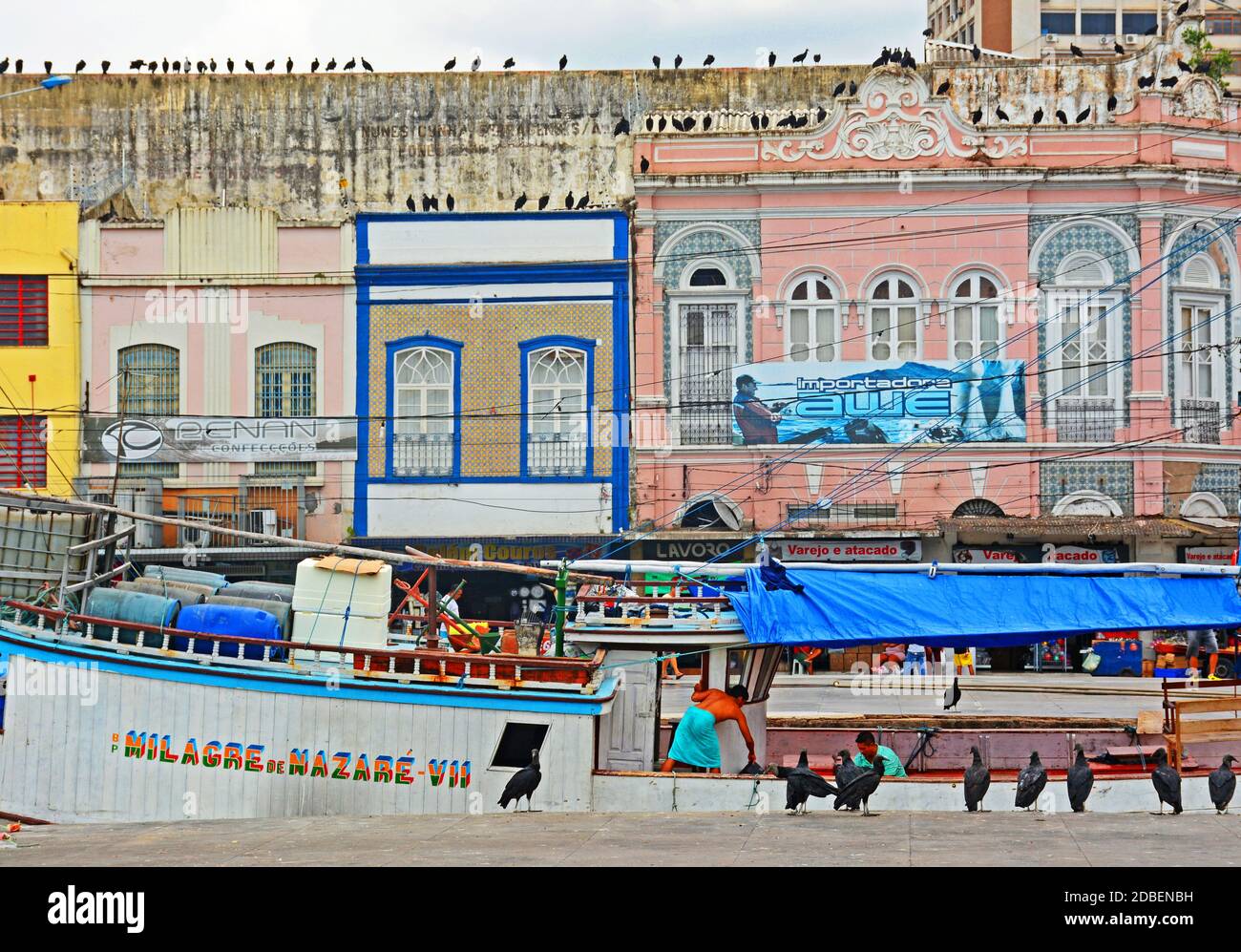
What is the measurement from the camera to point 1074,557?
34.6 m

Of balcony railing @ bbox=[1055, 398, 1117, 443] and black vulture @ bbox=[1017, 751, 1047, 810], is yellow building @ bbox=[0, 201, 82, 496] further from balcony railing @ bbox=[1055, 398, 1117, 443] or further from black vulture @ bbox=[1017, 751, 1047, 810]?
black vulture @ bbox=[1017, 751, 1047, 810]

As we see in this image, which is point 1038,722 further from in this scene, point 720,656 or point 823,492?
point 823,492

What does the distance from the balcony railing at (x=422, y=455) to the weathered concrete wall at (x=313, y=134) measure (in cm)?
810

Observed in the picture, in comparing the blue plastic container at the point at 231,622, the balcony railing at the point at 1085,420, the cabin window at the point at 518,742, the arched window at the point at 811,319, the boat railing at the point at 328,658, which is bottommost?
the cabin window at the point at 518,742

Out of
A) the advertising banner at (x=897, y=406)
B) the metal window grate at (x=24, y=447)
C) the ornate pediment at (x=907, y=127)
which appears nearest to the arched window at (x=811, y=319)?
the advertising banner at (x=897, y=406)

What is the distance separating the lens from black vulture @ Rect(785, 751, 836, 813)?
16.6 metres

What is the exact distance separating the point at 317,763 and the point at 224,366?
722 inches

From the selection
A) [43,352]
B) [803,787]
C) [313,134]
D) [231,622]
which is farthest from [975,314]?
[803,787]

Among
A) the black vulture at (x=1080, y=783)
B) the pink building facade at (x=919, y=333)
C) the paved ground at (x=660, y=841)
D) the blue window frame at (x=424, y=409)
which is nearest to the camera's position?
the paved ground at (x=660, y=841)

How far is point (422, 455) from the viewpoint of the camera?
34938mm

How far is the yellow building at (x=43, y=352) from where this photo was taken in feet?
115

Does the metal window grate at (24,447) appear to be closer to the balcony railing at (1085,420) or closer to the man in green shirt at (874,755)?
the balcony railing at (1085,420)

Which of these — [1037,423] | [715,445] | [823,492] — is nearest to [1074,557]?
[1037,423]

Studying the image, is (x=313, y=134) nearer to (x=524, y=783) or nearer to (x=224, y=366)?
(x=224, y=366)
